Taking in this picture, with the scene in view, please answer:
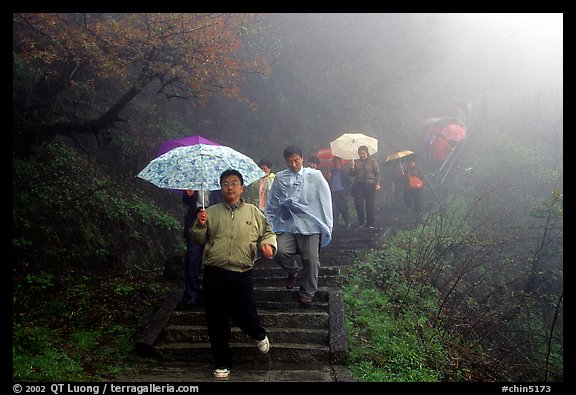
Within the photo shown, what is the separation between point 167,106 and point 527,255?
471 inches

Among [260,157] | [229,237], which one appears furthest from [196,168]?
[260,157]

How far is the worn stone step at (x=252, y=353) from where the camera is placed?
5492 millimetres

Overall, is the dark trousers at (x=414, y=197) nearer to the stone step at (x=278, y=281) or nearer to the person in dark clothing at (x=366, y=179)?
the person in dark clothing at (x=366, y=179)

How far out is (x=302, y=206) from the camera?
6.25 meters

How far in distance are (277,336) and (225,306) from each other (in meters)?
1.24

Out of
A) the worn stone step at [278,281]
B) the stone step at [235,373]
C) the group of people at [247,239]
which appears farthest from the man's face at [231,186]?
the worn stone step at [278,281]

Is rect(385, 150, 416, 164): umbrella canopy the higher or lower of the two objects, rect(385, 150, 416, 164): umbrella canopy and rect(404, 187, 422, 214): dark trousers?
the higher

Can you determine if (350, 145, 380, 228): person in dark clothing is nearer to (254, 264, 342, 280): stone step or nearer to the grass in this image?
the grass

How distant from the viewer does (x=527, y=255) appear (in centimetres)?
1296

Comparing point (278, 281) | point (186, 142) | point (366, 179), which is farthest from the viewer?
point (366, 179)

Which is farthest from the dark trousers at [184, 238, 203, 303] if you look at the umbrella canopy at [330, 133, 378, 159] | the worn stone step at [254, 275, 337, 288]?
the umbrella canopy at [330, 133, 378, 159]

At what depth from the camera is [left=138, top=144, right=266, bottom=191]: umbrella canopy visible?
5.22 meters

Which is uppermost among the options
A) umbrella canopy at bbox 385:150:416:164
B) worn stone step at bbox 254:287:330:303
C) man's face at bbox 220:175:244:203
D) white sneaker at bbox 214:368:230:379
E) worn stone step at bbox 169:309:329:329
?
umbrella canopy at bbox 385:150:416:164

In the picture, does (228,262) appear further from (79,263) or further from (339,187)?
(339,187)
